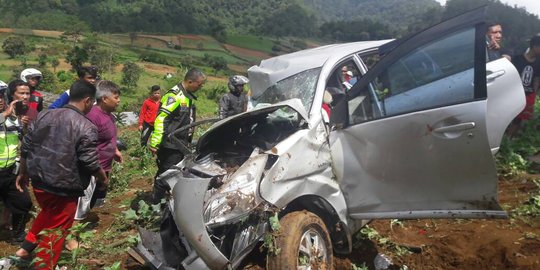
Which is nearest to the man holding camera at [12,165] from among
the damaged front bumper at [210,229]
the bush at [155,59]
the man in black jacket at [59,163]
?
the man in black jacket at [59,163]

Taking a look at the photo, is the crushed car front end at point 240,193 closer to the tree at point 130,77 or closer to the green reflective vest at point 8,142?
the green reflective vest at point 8,142

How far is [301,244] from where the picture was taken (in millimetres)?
3086

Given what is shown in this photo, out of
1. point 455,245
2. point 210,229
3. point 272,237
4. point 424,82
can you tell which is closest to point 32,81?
point 210,229

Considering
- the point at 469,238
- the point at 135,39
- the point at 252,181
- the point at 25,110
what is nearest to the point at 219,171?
the point at 252,181

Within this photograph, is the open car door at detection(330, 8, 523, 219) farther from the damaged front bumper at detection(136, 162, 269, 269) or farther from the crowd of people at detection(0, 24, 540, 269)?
the damaged front bumper at detection(136, 162, 269, 269)

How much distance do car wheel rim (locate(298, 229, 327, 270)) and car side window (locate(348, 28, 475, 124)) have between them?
947 mm

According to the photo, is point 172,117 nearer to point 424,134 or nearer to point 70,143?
point 70,143

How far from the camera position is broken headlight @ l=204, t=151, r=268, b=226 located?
2949mm

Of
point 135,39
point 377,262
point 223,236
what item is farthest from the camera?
point 135,39

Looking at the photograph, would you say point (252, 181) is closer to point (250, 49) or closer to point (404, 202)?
point (404, 202)

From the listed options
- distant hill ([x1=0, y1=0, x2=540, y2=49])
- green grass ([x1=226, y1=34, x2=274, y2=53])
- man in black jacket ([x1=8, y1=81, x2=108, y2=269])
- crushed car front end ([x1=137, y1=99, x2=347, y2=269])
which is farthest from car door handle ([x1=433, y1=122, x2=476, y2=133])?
green grass ([x1=226, y1=34, x2=274, y2=53])

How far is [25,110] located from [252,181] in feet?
11.8

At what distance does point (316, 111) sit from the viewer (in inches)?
142

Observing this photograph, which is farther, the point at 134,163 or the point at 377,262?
the point at 134,163
